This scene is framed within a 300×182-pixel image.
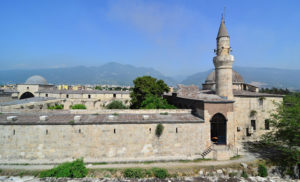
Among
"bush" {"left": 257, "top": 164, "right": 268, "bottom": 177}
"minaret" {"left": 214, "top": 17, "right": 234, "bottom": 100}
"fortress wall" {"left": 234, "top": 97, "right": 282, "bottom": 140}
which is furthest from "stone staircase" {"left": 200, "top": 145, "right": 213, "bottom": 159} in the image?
"fortress wall" {"left": 234, "top": 97, "right": 282, "bottom": 140}

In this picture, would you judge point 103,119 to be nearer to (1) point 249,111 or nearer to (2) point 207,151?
(2) point 207,151

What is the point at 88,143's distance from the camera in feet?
53.4

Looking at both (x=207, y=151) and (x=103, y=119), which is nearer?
(x=207, y=151)

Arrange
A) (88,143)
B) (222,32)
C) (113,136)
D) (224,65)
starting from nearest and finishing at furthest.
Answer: (88,143) → (113,136) → (224,65) → (222,32)

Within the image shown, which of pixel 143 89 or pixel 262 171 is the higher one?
pixel 143 89

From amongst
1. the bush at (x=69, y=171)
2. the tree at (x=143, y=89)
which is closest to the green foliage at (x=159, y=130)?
the bush at (x=69, y=171)

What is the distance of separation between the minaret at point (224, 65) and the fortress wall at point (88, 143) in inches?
349

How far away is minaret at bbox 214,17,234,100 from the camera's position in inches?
809

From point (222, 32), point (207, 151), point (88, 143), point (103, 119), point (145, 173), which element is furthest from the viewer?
point (222, 32)

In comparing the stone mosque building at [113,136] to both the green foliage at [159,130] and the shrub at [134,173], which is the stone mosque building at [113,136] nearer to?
the green foliage at [159,130]

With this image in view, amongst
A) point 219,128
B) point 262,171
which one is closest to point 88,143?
point 219,128

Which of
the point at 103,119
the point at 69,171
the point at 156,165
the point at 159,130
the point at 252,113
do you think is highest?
the point at 252,113

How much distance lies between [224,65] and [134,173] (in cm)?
1640

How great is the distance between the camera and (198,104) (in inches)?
736
